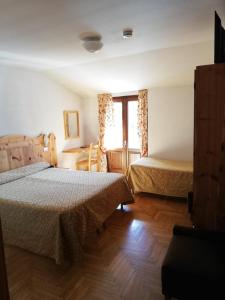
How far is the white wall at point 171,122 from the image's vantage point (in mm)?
4262

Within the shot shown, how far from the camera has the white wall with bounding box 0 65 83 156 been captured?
356 centimetres

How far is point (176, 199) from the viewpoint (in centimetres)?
385

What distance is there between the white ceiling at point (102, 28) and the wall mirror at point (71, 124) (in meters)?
1.50

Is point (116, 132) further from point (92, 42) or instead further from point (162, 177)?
point (92, 42)

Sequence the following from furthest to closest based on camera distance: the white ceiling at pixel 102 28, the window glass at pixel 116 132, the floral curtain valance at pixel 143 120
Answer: the window glass at pixel 116 132 → the floral curtain valance at pixel 143 120 → the white ceiling at pixel 102 28

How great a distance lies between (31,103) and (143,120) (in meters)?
2.30

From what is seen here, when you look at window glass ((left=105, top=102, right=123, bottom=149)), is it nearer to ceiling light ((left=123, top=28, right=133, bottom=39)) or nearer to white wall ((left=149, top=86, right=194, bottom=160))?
white wall ((left=149, top=86, right=194, bottom=160))

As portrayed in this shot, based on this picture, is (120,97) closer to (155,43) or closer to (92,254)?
(155,43)

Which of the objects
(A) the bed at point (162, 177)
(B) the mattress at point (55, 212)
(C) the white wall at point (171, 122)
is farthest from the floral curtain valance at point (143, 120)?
(B) the mattress at point (55, 212)

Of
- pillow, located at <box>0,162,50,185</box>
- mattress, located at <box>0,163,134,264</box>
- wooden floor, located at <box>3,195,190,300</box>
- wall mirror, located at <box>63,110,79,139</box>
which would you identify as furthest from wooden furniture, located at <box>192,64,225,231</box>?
wall mirror, located at <box>63,110,79,139</box>

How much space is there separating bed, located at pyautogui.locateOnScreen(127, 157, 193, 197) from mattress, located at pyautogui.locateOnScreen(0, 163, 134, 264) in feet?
3.07

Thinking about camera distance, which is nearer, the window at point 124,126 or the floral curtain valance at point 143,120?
the floral curtain valance at point 143,120

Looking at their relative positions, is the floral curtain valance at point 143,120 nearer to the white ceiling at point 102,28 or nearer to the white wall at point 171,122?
the white wall at point 171,122

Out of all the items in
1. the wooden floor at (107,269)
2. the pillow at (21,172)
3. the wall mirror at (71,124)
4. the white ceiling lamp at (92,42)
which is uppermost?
the white ceiling lamp at (92,42)
